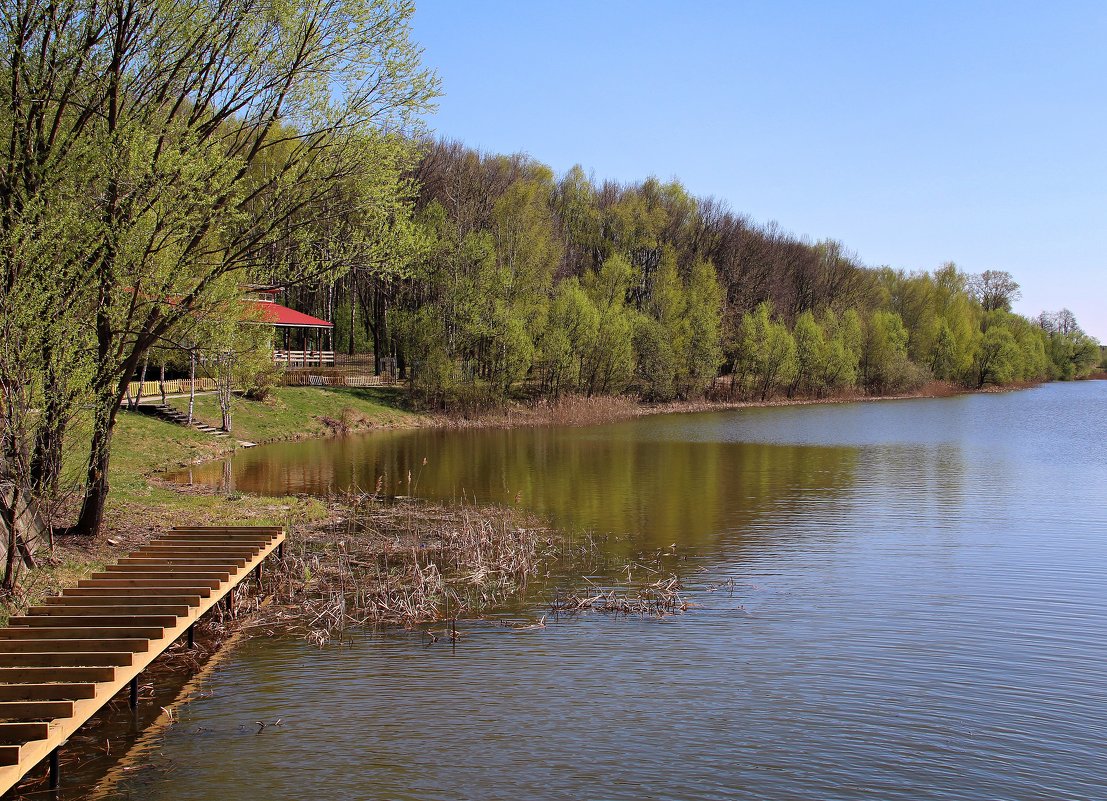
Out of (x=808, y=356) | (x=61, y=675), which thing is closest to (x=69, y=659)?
(x=61, y=675)

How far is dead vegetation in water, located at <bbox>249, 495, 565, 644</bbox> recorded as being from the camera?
13.0m

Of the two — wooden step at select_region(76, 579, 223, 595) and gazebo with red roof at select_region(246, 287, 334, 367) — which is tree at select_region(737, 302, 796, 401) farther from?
wooden step at select_region(76, 579, 223, 595)

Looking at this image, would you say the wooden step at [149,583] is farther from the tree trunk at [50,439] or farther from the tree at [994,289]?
the tree at [994,289]

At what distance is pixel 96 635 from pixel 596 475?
66.8 ft

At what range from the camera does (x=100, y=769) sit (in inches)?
322

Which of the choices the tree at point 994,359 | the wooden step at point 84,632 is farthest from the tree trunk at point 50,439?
the tree at point 994,359

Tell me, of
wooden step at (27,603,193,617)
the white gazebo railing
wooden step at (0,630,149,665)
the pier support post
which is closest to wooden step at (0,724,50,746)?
the pier support post

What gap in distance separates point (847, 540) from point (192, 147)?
585 inches

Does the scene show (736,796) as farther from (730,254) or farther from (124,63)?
(730,254)

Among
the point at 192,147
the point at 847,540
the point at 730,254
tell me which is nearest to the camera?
the point at 192,147

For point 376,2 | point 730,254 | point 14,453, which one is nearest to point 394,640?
point 14,453

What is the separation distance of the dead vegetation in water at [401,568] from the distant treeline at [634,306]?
51.6 ft

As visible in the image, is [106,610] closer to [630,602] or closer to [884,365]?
[630,602]

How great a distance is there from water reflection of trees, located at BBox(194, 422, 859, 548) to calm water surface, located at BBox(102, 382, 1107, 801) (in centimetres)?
52
